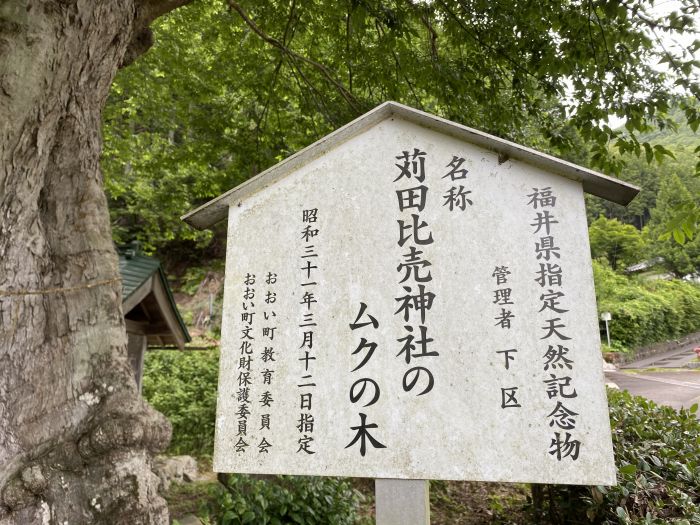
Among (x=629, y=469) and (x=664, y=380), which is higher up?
(x=664, y=380)

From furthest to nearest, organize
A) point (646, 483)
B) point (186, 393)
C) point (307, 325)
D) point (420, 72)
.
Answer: point (186, 393)
point (420, 72)
point (646, 483)
point (307, 325)

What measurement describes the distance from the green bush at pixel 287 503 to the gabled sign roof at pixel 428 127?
312cm

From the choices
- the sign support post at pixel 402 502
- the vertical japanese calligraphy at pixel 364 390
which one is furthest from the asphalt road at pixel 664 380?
the vertical japanese calligraphy at pixel 364 390

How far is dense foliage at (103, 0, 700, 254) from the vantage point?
4129 millimetres

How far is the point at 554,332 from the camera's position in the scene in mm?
1931

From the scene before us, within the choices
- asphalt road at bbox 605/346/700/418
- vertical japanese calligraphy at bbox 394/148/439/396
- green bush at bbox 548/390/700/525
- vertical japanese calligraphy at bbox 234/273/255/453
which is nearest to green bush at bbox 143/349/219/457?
green bush at bbox 548/390/700/525

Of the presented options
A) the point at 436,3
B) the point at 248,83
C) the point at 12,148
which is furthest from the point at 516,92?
the point at 12,148

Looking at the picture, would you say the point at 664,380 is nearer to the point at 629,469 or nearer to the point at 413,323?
the point at 629,469

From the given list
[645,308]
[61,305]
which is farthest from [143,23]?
[645,308]

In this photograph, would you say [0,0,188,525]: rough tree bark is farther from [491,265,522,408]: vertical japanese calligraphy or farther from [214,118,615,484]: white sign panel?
[491,265,522,408]: vertical japanese calligraphy

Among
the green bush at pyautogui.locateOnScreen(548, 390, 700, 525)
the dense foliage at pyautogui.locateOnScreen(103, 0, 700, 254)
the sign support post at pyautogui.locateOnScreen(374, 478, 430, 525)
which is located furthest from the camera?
the dense foliage at pyautogui.locateOnScreen(103, 0, 700, 254)

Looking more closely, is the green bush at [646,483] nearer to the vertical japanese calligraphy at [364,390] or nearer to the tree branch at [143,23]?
the vertical japanese calligraphy at [364,390]

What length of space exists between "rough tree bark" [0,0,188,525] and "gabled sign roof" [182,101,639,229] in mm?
610

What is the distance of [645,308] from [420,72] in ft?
79.1
